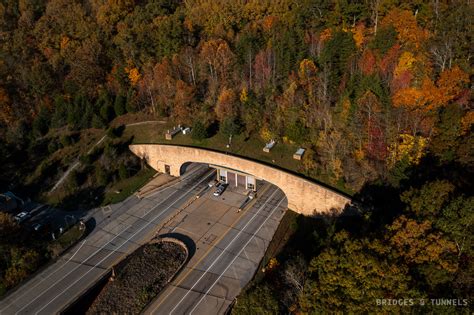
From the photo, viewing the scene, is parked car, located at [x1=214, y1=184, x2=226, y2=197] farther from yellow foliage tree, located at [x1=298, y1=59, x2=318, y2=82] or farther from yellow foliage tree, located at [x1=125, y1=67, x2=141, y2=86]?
yellow foliage tree, located at [x1=125, y1=67, x2=141, y2=86]

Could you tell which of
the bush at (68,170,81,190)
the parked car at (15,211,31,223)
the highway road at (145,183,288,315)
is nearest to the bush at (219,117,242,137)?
the highway road at (145,183,288,315)

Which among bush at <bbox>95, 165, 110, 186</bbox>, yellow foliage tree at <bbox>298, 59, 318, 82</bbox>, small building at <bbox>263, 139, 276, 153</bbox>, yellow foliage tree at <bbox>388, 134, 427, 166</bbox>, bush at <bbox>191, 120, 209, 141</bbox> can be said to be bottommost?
bush at <bbox>95, 165, 110, 186</bbox>

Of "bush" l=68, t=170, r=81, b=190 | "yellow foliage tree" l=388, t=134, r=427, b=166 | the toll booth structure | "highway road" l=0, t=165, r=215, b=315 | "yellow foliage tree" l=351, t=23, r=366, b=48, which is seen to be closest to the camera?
"highway road" l=0, t=165, r=215, b=315

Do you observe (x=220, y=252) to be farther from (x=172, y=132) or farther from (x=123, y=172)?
Answer: (x=172, y=132)

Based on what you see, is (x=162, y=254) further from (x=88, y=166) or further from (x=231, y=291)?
(x=88, y=166)

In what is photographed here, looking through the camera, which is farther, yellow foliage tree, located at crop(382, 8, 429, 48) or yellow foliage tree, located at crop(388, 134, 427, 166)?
yellow foliage tree, located at crop(382, 8, 429, 48)

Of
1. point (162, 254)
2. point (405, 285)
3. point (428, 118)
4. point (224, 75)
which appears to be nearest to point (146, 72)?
point (224, 75)

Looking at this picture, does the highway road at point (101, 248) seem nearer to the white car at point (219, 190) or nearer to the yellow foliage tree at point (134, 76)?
the white car at point (219, 190)

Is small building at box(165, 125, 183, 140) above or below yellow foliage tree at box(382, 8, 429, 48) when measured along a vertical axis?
below
